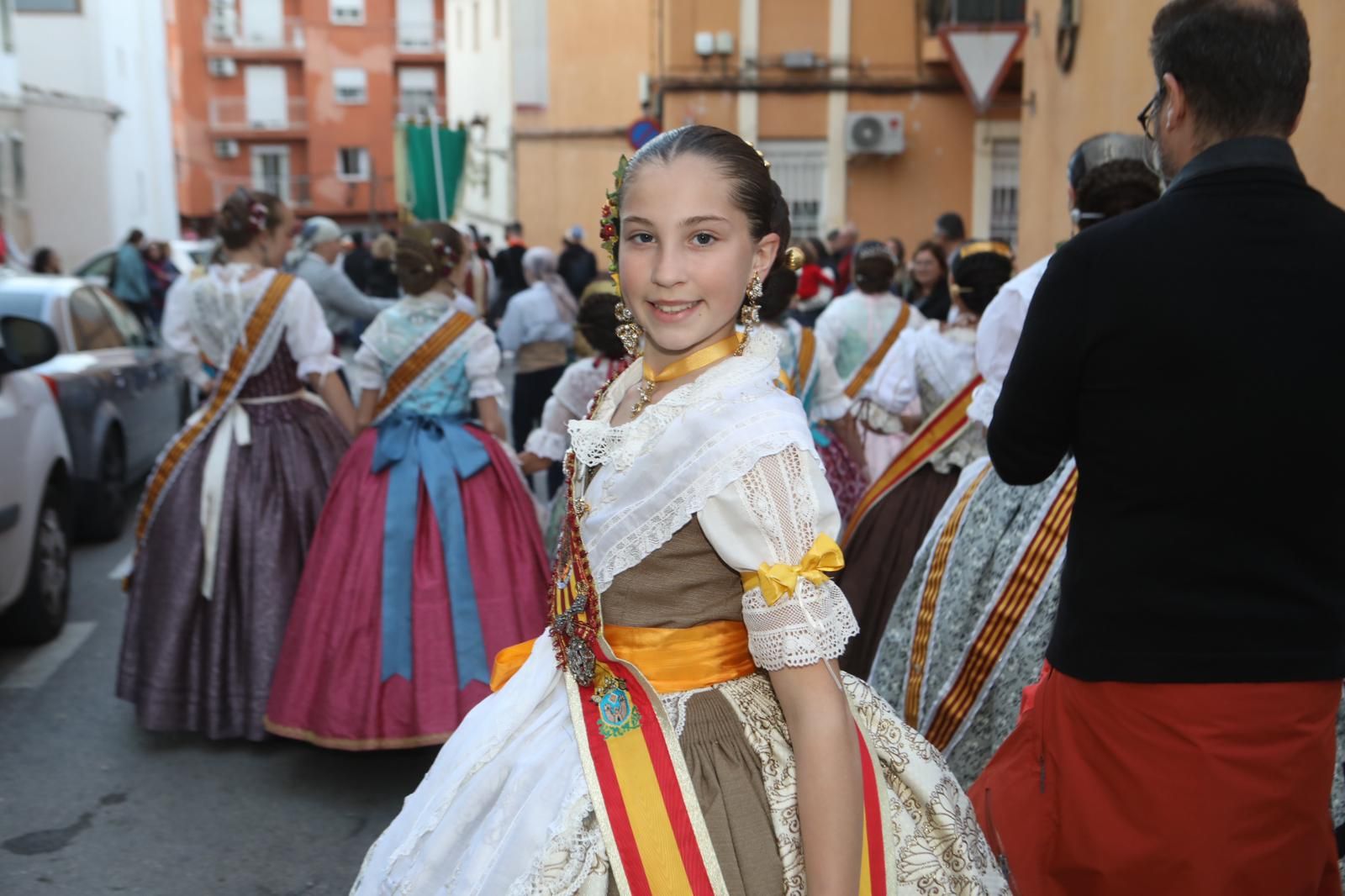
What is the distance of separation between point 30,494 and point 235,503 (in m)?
1.45

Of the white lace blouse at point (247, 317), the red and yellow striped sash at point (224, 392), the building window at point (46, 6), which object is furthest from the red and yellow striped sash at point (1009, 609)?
the building window at point (46, 6)

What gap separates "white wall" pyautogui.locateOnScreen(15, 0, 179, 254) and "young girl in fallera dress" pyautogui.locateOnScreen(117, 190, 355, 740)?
22.5m

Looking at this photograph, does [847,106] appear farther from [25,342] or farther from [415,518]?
[415,518]

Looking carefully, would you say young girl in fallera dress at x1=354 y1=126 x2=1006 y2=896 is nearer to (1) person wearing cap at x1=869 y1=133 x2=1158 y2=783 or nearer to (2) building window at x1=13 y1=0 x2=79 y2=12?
(1) person wearing cap at x1=869 y1=133 x2=1158 y2=783

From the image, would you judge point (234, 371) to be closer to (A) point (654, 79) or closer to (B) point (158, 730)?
(B) point (158, 730)

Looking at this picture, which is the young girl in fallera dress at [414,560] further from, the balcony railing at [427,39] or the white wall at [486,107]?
the balcony railing at [427,39]

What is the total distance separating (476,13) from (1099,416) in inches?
1356

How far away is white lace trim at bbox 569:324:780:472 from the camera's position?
85.2 inches

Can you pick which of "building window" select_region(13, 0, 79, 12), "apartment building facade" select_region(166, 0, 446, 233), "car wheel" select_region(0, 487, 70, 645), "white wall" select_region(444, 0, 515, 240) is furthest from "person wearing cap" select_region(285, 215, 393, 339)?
"apartment building facade" select_region(166, 0, 446, 233)

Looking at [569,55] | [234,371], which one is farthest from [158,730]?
[569,55]

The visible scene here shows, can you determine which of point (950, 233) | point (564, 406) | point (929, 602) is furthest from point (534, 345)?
point (929, 602)

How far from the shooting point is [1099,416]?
2254 mm

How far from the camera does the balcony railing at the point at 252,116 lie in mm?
49875

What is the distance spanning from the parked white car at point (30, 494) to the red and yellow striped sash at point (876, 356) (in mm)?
3798
